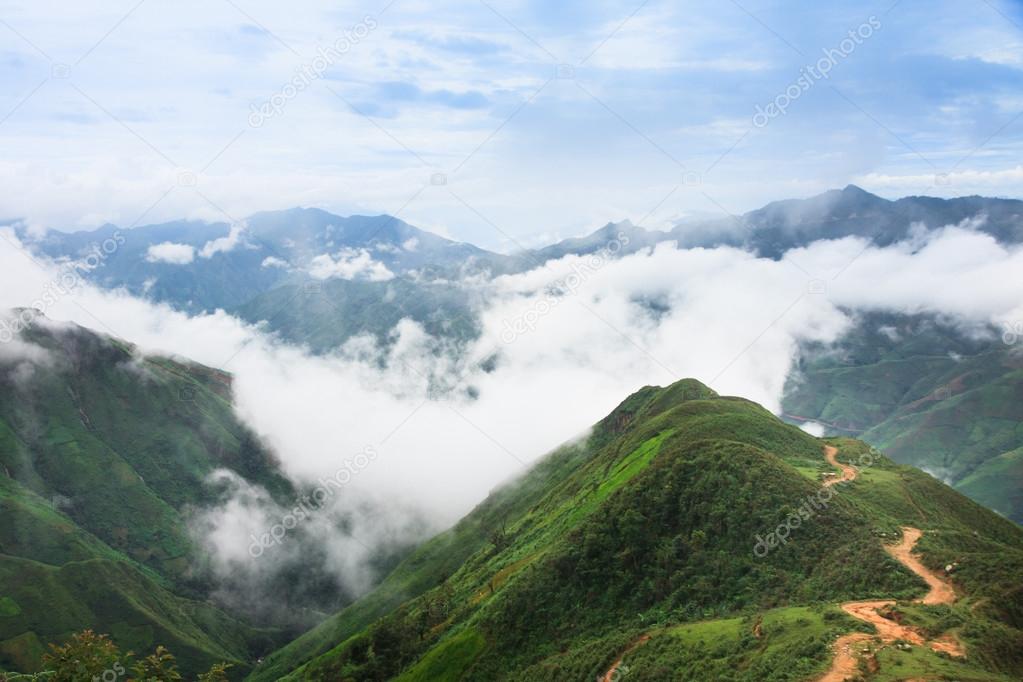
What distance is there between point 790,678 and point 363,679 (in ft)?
280

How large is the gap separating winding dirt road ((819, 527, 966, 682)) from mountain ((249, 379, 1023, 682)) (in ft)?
0.69

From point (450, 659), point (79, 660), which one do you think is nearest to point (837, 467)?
point (450, 659)

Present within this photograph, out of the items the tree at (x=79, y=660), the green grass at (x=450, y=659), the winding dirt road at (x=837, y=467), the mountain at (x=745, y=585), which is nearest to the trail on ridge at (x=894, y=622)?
the mountain at (x=745, y=585)

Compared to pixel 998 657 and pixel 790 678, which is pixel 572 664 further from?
pixel 998 657

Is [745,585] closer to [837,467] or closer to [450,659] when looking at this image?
[450,659]

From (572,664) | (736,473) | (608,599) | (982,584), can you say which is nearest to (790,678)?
(982,584)

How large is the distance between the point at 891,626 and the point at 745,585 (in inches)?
708

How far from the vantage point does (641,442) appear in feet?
441

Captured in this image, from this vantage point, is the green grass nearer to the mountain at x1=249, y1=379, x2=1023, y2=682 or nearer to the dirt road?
the mountain at x1=249, y1=379, x2=1023, y2=682

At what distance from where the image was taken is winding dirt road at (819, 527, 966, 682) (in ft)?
146

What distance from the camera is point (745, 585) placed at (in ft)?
220

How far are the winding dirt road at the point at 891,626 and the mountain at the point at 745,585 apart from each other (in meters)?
0.21

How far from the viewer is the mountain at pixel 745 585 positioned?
160 feet

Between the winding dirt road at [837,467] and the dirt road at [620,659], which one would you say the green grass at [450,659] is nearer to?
the dirt road at [620,659]
